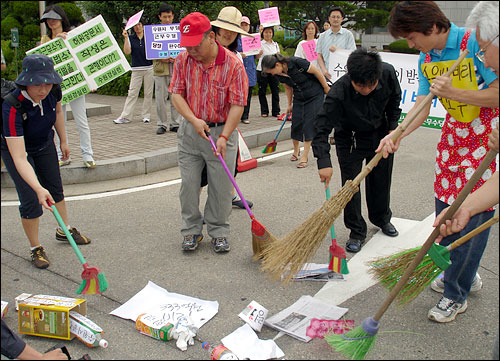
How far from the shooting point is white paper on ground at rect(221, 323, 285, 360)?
2.93 meters

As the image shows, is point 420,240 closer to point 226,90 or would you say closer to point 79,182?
point 226,90

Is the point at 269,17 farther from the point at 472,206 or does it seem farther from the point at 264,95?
the point at 472,206

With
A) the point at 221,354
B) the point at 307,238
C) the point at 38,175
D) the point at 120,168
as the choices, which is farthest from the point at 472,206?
the point at 120,168

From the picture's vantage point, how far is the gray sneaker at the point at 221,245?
14.5 feet

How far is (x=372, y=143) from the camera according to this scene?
439 centimetres

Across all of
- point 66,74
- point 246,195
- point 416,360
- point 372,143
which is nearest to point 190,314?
point 416,360

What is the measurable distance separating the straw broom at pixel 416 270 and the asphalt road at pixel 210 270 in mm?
232

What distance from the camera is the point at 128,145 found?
765 centimetres

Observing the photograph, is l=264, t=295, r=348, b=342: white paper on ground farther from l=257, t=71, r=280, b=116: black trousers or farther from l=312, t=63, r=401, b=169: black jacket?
l=257, t=71, r=280, b=116: black trousers

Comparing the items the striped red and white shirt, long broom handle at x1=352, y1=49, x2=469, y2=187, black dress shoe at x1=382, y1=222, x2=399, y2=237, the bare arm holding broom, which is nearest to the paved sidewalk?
the striped red and white shirt

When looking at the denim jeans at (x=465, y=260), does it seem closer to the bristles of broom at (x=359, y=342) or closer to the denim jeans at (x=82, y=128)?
the bristles of broom at (x=359, y=342)

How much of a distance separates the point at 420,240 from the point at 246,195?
2.01m

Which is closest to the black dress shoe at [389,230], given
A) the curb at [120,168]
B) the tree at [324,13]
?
the curb at [120,168]

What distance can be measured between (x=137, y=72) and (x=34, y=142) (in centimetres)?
529
